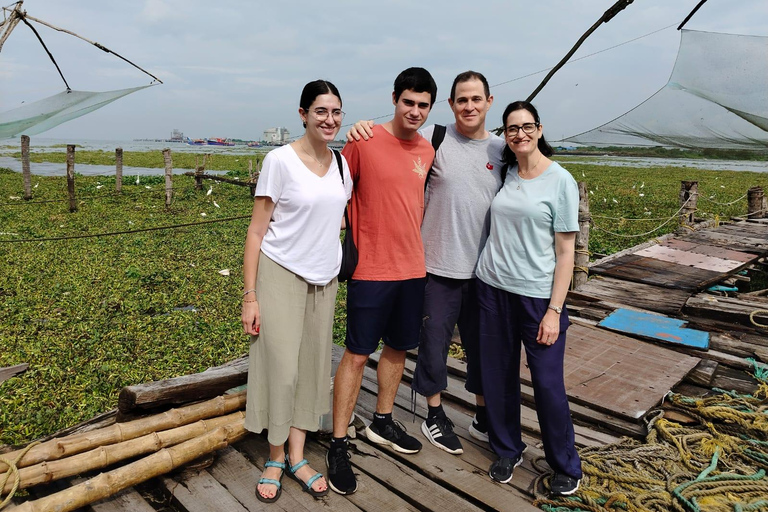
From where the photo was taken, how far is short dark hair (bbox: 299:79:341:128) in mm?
2434

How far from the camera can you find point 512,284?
2.62 m

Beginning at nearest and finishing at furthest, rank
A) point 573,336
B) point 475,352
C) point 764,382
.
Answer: point 475,352, point 764,382, point 573,336

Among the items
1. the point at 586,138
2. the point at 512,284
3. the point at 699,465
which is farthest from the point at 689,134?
the point at 512,284

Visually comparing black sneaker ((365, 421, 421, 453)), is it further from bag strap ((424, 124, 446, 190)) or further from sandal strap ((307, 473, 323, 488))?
bag strap ((424, 124, 446, 190))

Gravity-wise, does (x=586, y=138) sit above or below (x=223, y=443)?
above

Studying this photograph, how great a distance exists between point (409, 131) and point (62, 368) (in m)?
4.83

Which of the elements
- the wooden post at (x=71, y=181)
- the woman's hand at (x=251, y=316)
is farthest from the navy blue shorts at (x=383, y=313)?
the wooden post at (x=71, y=181)

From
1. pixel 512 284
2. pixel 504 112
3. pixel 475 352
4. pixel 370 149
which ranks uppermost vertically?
pixel 504 112

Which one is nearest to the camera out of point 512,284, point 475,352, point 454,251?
point 512,284

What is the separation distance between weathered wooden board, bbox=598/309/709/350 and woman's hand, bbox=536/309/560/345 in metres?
2.94

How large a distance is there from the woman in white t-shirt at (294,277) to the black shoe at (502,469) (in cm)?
89

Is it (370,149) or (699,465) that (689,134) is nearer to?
(699,465)

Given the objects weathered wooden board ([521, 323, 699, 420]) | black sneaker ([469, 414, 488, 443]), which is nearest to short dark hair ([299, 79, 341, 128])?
black sneaker ([469, 414, 488, 443])

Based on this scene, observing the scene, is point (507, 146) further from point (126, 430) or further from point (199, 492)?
point (126, 430)
